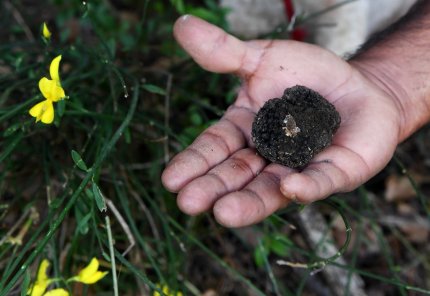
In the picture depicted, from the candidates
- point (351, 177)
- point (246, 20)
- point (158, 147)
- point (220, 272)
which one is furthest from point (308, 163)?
point (246, 20)

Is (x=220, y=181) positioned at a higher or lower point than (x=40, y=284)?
higher

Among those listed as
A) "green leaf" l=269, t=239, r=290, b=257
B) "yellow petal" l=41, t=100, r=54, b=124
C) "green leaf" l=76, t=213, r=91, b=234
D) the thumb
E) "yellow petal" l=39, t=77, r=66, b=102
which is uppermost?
"yellow petal" l=39, t=77, r=66, b=102

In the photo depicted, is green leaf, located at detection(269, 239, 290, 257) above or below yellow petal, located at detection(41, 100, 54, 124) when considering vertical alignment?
below

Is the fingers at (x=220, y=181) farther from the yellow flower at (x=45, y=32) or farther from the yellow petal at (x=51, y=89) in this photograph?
the yellow flower at (x=45, y=32)

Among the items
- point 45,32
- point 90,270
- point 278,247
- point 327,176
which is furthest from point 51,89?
point 278,247

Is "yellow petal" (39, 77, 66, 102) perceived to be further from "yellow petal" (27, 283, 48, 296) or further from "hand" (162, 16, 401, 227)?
"yellow petal" (27, 283, 48, 296)

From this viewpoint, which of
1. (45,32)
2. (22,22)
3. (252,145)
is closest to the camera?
(45,32)

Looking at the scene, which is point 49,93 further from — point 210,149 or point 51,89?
point 210,149

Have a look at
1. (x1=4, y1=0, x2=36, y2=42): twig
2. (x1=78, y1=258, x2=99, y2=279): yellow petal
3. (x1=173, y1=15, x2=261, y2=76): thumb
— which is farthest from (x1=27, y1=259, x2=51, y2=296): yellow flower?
(x1=4, y1=0, x2=36, y2=42): twig
